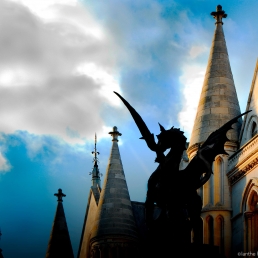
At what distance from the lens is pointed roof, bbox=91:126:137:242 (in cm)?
2927

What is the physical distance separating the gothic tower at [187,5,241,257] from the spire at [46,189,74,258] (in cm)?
813

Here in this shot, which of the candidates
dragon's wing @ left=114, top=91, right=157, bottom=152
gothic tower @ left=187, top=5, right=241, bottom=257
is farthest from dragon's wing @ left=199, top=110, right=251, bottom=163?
gothic tower @ left=187, top=5, right=241, bottom=257

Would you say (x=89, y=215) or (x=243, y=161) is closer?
(x=243, y=161)

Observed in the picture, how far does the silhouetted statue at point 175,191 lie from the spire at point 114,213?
10756 millimetres

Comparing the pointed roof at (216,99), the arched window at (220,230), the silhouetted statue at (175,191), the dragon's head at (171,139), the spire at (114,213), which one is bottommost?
the silhouetted statue at (175,191)

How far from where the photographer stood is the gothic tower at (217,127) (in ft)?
87.2

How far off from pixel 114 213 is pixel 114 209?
193 mm

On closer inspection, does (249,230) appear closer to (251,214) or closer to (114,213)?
(251,214)

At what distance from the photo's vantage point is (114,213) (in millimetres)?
29547

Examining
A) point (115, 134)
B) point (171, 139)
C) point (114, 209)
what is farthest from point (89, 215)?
point (171, 139)

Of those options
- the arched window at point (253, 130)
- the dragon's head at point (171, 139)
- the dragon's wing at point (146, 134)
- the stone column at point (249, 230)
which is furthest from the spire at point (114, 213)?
the dragon's head at point (171, 139)

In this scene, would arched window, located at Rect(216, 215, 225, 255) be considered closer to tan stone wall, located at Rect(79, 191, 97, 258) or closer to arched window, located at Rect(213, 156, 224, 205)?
arched window, located at Rect(213, 156, 224, 205)

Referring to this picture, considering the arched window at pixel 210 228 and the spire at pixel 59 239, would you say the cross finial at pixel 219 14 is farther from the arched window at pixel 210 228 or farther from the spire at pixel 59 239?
the spire at pixel 59 239

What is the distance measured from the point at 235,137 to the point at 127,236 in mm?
5429
